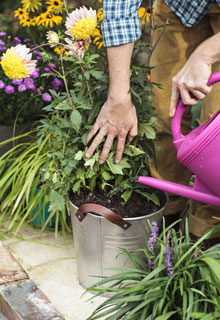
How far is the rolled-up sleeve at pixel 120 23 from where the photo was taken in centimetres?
163

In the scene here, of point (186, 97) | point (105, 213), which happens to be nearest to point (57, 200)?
point (105, 213)

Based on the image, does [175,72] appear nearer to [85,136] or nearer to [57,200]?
[85,136]

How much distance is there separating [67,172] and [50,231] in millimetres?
723

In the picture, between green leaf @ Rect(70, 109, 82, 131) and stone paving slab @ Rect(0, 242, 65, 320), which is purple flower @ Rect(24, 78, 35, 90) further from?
stone paving slab @ Rect(0, 242, 65, 320)

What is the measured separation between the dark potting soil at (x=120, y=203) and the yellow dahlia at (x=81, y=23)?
649 mm

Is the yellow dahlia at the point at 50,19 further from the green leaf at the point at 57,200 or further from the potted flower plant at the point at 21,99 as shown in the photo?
the green leaf at the point at 57,200

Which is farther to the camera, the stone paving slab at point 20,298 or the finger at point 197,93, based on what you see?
the stone paving slab at point 20,298

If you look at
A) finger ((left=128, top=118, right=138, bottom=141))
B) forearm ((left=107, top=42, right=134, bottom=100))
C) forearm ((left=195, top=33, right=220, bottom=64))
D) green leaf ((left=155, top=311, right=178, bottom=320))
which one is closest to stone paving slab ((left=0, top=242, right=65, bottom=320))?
green leaf ((left=155, top=311, right=178, bottom=320))

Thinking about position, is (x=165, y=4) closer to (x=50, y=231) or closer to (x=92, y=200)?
(x=92, y=200)

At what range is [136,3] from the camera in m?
1.66

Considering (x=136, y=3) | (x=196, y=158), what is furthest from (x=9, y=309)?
(x=136, y=3)

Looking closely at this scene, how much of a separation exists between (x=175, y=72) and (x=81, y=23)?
0.65 m

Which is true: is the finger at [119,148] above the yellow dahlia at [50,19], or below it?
below

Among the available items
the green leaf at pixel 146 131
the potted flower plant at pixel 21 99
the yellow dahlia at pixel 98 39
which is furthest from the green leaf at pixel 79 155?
the potted flower plant at pixel 21 99
